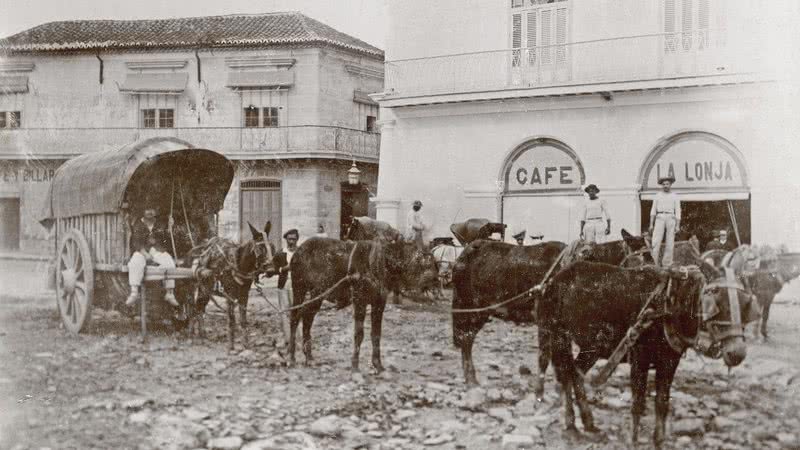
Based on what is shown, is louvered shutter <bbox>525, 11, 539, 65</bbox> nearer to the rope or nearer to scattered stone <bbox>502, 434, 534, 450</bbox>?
the rope

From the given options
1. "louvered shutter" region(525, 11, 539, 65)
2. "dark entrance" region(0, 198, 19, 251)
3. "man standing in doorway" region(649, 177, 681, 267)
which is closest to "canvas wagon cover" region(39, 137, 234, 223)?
"dark entrance" region(0, 198, 19, 251)

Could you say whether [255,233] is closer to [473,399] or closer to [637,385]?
Answer: [473,399]

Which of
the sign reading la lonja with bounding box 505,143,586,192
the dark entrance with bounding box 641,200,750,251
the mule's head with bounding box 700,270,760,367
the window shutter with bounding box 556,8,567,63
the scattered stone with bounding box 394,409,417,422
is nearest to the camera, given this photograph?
the mule's head with bounding box 700,270,760,367

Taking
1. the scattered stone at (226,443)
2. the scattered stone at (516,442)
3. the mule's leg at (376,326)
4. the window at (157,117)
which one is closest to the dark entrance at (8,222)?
the window at (157,117)

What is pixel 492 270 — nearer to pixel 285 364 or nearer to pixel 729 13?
pixel 285 364

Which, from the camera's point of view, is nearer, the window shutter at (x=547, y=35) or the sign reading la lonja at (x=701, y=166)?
Answer: the sign reading la lonja at (x=701, y=166)

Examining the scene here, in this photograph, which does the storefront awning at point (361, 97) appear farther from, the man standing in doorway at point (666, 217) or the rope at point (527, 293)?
the man standing in doorway at point (666, 217)
